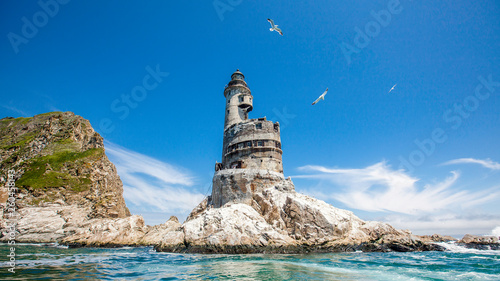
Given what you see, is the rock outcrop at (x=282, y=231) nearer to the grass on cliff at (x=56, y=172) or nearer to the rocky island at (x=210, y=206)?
the rocky island at (x=210, y=206)

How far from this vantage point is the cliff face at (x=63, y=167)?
43.5m

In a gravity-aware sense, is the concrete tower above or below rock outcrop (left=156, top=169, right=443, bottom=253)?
above

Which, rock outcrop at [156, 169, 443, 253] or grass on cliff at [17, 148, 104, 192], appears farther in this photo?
grass on cliff at [17, 148, 104, 192]

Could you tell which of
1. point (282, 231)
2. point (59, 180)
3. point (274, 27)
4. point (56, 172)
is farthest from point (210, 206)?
point (56, 172)

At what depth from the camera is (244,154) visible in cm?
3469

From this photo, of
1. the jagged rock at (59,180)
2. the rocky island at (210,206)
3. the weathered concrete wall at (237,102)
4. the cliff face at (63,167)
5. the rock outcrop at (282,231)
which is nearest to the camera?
the rock outcrop at (282,231)

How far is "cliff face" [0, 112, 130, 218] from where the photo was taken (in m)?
43.5

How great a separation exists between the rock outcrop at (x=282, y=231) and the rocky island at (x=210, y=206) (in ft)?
0.32

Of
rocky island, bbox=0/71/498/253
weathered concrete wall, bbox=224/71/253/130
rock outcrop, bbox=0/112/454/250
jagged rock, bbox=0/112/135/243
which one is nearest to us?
rock outcrop, bbox=0/112/454/250

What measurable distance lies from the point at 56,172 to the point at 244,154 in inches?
1551

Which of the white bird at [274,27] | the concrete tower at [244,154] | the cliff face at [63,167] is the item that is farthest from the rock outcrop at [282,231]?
the cliff face at [63,167]

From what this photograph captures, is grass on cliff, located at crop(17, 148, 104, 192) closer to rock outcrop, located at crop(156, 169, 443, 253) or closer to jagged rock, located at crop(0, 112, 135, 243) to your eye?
jagged rock, located at crop(0, 112, 135, 243)

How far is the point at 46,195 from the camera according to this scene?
43.0 meters

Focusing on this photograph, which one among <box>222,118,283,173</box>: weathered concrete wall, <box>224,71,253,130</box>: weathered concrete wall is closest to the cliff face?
<box>222,118,283,173</box>: weathered concrete wall
